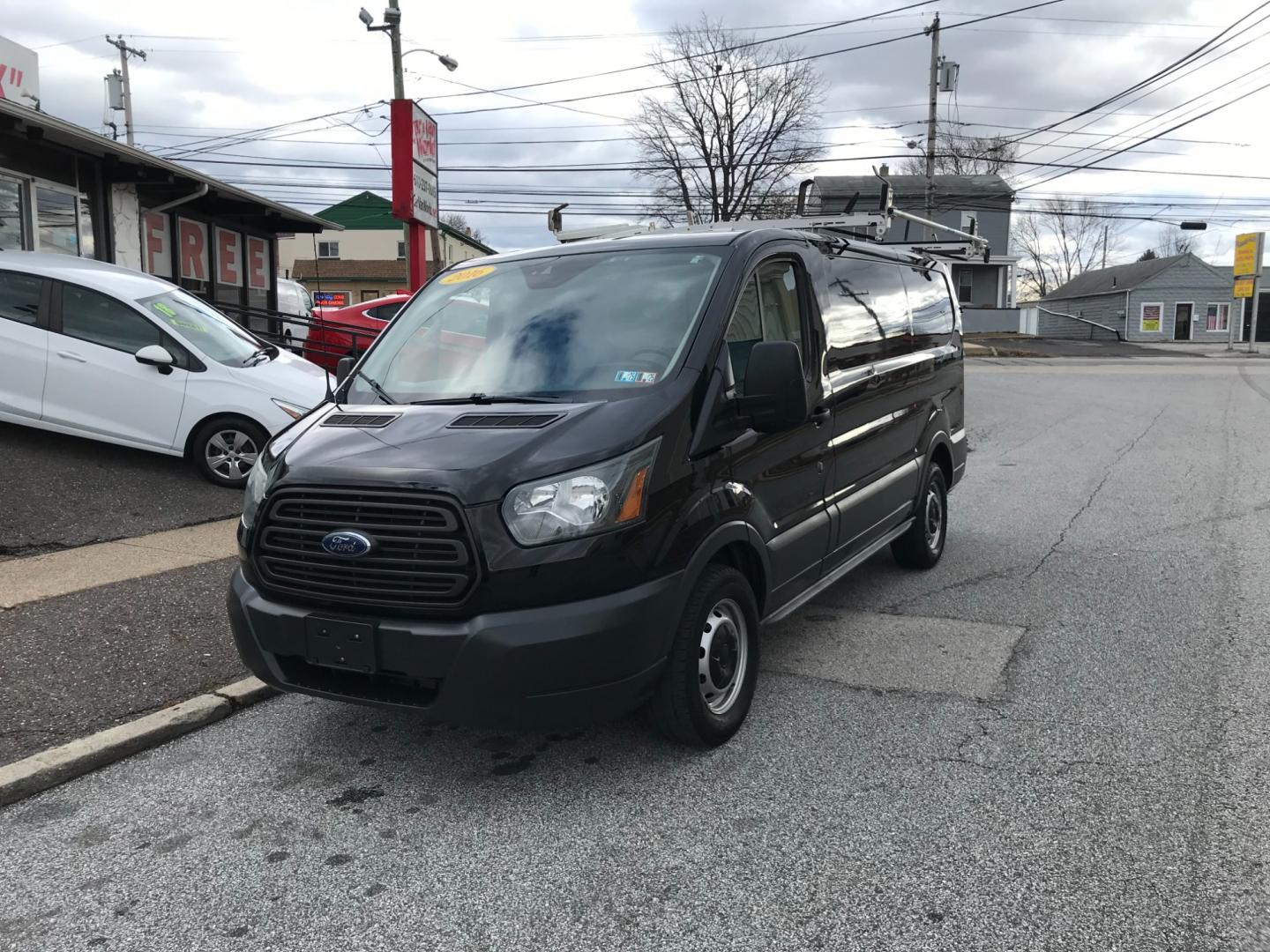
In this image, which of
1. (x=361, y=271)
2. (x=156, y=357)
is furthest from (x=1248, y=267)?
(x=156, y=357)

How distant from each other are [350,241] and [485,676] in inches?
2457

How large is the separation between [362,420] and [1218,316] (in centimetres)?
6397

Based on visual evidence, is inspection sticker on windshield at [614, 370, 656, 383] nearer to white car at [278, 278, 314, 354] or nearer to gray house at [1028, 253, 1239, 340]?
white car at [278, 278, 314, 354]

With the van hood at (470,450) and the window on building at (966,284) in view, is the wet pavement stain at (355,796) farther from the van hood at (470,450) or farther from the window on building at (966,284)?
the window on building at (966,284)

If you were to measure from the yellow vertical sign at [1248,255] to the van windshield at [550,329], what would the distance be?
4949 centimetres

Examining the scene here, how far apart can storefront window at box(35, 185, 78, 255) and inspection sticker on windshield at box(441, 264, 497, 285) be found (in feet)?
31.2

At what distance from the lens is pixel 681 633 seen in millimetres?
3594

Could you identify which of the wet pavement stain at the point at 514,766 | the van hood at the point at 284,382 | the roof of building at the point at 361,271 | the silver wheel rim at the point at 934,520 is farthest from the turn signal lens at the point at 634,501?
the roof of building at the point at 361,271

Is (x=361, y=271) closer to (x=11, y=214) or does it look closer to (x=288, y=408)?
(x=11, y=214)

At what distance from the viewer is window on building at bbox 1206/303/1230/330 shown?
56.7 m

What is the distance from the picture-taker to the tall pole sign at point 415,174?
14.0 m

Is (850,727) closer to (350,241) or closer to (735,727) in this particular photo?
(735,727)

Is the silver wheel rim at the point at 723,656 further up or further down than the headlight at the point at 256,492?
further down

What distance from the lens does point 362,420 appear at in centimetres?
389
